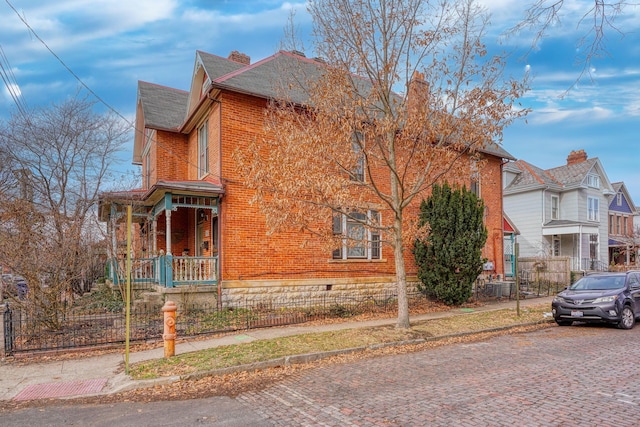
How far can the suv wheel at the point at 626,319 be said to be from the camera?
1173 cm

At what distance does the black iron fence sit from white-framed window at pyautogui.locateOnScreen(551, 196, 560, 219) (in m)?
20.4

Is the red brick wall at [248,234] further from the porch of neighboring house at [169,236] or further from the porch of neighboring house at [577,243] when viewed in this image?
the porch of neighboring house at [577,243]

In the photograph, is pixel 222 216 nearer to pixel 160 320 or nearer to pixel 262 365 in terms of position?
pixel 160 320

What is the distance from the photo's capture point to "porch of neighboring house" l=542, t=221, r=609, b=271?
29330 mm

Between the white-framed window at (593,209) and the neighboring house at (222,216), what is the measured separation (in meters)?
20.9

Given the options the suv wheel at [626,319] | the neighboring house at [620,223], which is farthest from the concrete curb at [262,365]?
the neighboring house at [620,223]

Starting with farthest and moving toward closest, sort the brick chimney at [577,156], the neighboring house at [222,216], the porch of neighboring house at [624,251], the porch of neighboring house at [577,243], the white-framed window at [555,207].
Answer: the brick chimney at [577,156]
the white-framed window at [555,207]
the porch of neighboring house at [624,251]
the porch of neighboring house at [577,243]
the neighboring house at [222,216]

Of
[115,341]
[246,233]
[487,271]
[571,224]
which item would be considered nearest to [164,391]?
[115,341]

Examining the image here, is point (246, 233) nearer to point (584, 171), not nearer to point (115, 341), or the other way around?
point (115, 341)

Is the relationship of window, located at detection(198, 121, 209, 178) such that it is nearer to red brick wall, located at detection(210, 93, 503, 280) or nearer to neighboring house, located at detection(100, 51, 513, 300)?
neighboring house, located at detection(100, 51, 513, 300)

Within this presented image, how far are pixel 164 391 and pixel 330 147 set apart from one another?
6.43 meters

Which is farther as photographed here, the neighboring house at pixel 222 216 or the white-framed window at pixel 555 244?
the white-framed window at pixel 555 244

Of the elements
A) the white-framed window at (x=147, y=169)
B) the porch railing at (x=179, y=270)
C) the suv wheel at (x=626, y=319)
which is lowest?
the suv wheel at (x=626, y=319)

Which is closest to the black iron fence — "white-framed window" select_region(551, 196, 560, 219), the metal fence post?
the metal fence post
